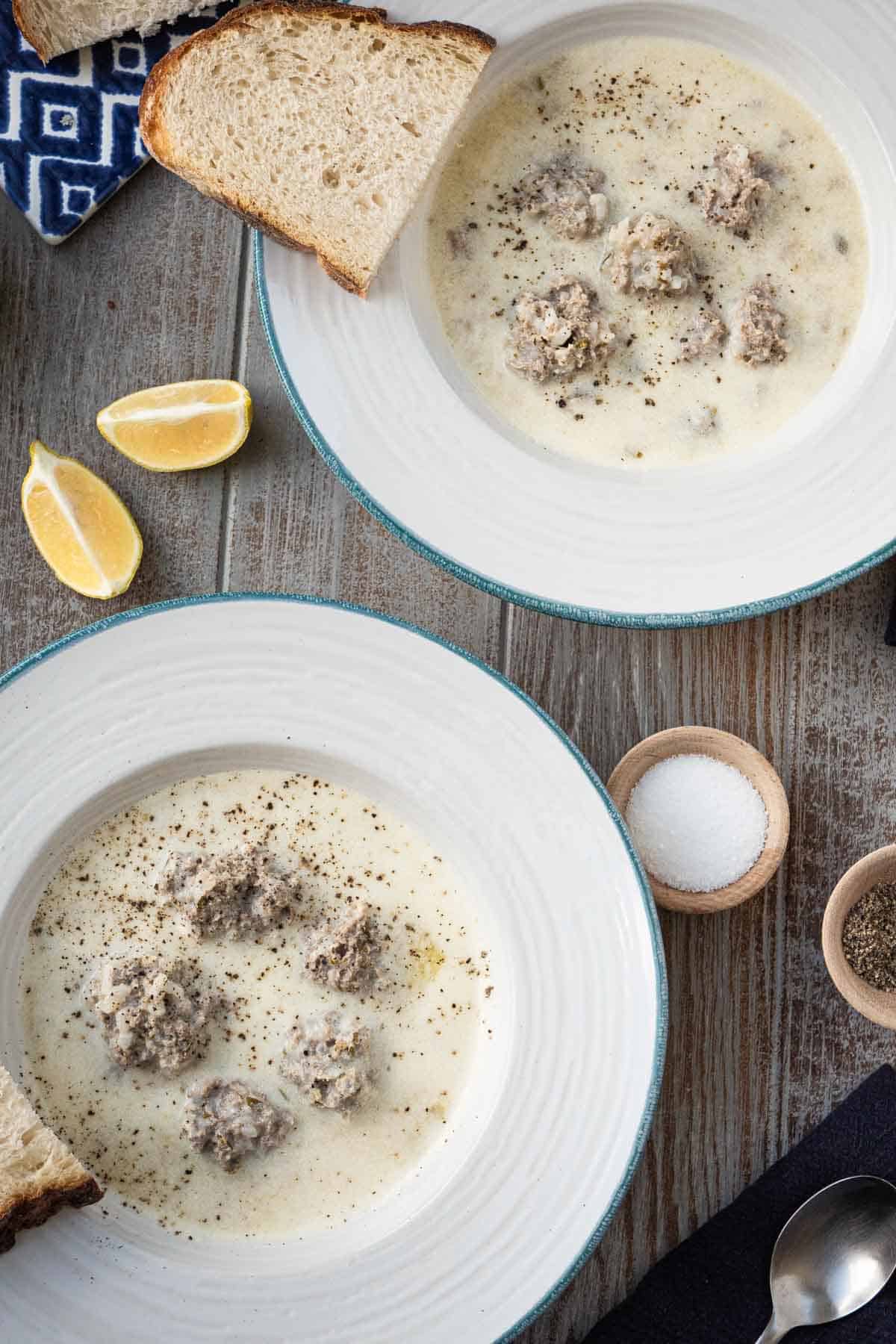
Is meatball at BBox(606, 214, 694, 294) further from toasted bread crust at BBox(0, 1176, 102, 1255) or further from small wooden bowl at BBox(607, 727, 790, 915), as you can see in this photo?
toasted bread crust at BBox(0, 1176, 102, 1255)

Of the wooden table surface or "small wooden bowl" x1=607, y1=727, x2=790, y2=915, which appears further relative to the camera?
the wooden table surface

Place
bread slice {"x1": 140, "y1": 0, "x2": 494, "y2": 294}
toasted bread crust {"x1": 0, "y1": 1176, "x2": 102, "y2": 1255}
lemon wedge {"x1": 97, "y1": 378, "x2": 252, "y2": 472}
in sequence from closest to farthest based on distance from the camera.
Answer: toasted bread crust {"x1": 0, "y1": 1176, "x2": 102, "y2": 1255}, bread slice {"x1": 140, "y1": 0, "x2": 494, "y2": 294}, lemon wedge {"x1": 97, "y1": 378, "x2": 252, "y2": 472}

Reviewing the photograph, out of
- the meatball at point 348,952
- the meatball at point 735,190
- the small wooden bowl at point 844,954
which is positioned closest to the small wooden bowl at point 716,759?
the small wooden bowl at point 844,954

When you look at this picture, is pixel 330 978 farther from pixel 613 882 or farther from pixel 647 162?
pixel 647 162

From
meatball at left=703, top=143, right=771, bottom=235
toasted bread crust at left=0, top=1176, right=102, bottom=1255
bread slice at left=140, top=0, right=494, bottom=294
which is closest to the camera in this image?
toasted bread crust at left=0, top=1176, right=102, bottom=1255

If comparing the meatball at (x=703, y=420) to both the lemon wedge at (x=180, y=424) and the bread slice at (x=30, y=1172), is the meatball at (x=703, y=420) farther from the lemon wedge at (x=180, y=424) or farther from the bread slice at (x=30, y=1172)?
the bread slice at (x=30, y=1172)

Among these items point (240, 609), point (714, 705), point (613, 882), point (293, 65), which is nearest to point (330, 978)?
point (613, 882)

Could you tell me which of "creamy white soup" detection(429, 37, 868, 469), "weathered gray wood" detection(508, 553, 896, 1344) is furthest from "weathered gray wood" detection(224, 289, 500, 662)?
"creamy white soup" detection(429, 37, 868, 469)
